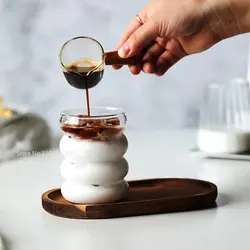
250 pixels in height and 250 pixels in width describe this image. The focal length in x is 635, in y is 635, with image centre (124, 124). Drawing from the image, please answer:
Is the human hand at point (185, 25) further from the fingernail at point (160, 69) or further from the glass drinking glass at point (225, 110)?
the glass drinking glass at point (225, 110)

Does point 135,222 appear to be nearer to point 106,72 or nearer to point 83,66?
point 83,66

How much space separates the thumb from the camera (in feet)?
4.17

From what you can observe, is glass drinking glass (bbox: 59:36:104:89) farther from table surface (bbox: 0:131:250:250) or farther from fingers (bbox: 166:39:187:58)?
fingers (bbox: 166:39:187:58)

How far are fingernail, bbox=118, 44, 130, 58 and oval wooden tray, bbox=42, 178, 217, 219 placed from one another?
0.94ft

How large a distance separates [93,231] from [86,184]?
4.0 inches

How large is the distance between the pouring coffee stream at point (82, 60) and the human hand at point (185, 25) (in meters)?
0.10

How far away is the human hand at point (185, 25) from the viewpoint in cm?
127

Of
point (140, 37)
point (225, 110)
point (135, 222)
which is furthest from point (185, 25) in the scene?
point (135, 222)

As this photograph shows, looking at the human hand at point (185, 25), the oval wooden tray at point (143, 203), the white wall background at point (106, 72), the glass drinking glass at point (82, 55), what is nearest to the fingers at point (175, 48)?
the human hand at point (185, 25)

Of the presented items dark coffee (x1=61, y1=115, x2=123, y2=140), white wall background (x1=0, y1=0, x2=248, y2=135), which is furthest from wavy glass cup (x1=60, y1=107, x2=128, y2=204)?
white wall background (x1=0, y1=0, x2=248, y2=135)

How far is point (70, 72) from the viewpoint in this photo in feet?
3.76

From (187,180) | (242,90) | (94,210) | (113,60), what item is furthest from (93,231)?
(242,90)

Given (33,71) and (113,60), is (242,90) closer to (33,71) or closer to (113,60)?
(113,60)

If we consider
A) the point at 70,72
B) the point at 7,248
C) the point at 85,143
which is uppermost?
the point at 70,72
